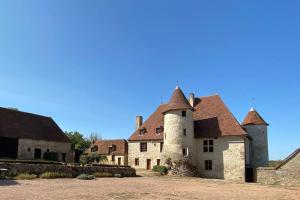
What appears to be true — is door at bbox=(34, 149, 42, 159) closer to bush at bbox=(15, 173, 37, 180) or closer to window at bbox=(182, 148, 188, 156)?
window at bbox=(182, 148, 188, 156)

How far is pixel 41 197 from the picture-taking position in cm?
1395

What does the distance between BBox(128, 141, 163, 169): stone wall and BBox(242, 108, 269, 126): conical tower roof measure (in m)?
11.5

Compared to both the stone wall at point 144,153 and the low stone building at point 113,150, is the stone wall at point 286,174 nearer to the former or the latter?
the stone wall at point 144,153

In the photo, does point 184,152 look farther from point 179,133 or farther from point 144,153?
point 144,153

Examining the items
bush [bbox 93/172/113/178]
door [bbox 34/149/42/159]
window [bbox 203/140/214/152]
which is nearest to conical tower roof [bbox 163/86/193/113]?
window [bbox 203/140/214/152]

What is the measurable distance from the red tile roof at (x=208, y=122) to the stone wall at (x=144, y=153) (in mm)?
778

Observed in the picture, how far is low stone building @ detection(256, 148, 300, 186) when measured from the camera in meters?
30.2

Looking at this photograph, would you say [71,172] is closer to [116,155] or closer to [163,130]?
[163,130]

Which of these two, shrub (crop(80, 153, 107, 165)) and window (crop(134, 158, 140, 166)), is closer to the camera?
window (crop(134, 158, 140, 166))

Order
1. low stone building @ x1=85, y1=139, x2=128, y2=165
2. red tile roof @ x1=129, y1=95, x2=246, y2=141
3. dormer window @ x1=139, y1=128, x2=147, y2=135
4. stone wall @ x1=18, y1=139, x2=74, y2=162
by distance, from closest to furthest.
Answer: red tile roof @ x1=129, y1=95, x2=246, y2=141
stone wall @ x1=18, y1=139, x2=74, y2=162
dormer window @ x1=139, y1=128, x2=147, y2=135
low stone building @ x1=85, y1=139, x2=128, y2=165

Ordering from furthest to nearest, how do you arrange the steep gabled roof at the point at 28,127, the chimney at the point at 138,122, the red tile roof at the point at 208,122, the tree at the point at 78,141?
the tree at the point at 78,141 < the chimney at the point at 138,122 < the steep gabled roof at the point at 28,127 < the red tile roof at the point at 208,122

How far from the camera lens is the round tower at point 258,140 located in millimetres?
40156

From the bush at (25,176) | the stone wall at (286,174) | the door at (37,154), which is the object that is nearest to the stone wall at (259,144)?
the stone wall at (286,174)

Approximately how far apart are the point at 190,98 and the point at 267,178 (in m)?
15.2
